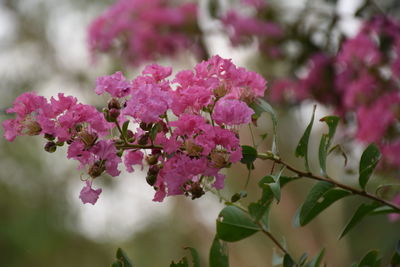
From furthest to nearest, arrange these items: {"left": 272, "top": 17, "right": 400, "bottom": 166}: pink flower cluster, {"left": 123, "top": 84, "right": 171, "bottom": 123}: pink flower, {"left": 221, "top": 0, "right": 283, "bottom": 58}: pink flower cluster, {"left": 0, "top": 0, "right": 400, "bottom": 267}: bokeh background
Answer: {"left": 0, "top": 0, "right": 400, "bottom": 267}: bokeh background
{"left": 221, "top": 0, "right": 283, "bottom": 58}: pink flower cluster
{"left": 272, "top": 17, "right": 400, "bottom": 166}: pink flower cluster
{"left": 123, "top": 84, "right": 171, "bottom": 123}: pink flower

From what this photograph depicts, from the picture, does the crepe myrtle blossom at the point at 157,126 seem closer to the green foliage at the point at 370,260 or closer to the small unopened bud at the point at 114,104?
the small unopened bud at the point at 114,104

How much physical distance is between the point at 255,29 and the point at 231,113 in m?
1.01

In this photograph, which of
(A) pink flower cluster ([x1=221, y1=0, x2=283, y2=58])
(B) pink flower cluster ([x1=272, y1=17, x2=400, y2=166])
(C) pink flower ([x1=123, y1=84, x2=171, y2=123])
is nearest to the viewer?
(C) pink flower ([x1=123, y1=84, x2=171, y2=123])

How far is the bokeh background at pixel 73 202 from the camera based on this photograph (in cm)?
274

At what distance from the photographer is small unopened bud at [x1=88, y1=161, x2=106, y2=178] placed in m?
0.48

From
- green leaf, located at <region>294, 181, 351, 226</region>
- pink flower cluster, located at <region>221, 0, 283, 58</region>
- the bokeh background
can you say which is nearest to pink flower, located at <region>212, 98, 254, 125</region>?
green leaf, located at <region>294, 181, 351, 226</region>

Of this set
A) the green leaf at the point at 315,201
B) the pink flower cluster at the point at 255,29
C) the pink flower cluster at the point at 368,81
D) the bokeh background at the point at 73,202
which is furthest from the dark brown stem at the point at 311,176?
the bokeh background at the point at 73,202

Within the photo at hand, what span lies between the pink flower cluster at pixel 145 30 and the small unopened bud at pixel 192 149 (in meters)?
1.05

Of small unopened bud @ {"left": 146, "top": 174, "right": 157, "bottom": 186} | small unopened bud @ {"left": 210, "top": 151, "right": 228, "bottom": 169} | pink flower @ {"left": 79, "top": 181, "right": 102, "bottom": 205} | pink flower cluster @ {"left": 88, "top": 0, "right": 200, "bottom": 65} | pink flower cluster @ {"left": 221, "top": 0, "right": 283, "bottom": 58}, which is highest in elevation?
pink flower cluster @ {"left": 88, "top": 0, "right": 200, "bottom": 65}

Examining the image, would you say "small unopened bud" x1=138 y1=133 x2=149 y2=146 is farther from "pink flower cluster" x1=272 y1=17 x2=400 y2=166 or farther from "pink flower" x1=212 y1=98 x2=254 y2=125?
→ "pink flower cluster" x1=272 y1=17 x2=400 y2=166

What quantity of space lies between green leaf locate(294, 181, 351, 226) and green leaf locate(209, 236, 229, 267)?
0.25 feet

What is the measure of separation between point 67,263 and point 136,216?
516 millimetres

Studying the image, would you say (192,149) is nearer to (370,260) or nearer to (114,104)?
(114,104)

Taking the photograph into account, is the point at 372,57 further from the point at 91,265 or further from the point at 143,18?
the point at 91,265
